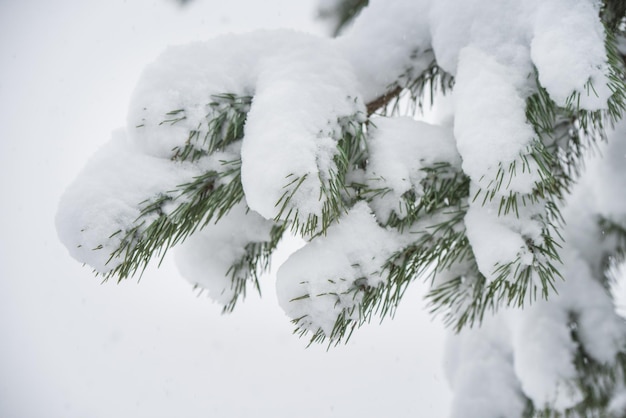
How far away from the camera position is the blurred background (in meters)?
32.9

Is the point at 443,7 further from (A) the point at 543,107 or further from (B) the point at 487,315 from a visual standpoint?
(B) the point at 487,315

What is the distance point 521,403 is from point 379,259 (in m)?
1.63

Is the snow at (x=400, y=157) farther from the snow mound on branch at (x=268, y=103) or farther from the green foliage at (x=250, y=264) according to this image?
the green foliage at (x=250, y=264)

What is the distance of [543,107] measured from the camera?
98 centimetres

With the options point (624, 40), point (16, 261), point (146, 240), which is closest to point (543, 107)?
point (624, 40)

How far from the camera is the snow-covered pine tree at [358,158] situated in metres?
0.84

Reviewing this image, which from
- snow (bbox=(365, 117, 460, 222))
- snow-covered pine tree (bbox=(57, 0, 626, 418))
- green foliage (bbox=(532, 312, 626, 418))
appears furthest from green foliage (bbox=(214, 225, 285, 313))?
green foliage (bbox=(532, 312, 626, 418))

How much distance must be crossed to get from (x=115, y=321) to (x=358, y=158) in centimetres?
5064

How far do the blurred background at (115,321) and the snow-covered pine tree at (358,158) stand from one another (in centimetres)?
1735

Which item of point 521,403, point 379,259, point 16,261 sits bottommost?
point 16,261

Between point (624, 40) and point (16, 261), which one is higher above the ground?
point (624, 40)

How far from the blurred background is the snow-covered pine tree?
1735 cm

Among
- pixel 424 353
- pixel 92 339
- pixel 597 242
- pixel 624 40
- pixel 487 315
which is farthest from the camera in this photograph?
pixel 92 339

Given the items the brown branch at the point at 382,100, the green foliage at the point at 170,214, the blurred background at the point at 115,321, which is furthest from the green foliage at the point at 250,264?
the blurred background at the point at 115,321
